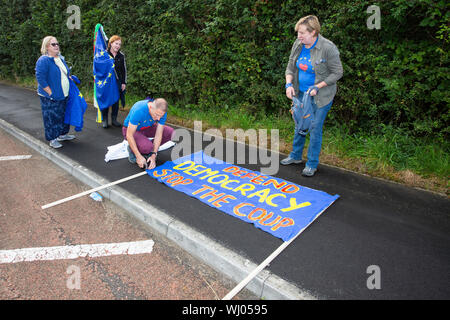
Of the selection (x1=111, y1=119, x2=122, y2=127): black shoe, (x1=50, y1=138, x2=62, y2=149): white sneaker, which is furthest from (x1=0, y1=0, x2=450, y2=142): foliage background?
(x1=50, y1=138, x2=62, y2=149): white sneaker

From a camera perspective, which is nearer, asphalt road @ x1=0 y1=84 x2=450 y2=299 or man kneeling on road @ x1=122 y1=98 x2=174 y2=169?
asphalt road @ x1=0 y1=84 x2=450 y2=299

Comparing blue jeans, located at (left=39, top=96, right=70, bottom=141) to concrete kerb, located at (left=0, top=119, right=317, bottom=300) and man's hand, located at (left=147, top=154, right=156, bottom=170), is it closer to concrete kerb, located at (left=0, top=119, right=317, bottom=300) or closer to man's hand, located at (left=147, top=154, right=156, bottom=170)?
concrete kerb, located at (left=0, top=119, right=317, bottom=300)

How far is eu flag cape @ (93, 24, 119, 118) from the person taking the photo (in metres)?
6.45

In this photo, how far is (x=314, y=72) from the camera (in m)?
4.15

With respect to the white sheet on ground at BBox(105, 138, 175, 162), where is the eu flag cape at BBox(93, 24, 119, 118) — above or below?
above

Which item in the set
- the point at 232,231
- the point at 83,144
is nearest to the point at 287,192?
the point at 232,231

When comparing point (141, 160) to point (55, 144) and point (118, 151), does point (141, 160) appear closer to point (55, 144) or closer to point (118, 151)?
point (118, 151)

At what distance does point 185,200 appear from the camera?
3.93 meters

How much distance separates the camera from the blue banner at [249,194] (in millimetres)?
3438

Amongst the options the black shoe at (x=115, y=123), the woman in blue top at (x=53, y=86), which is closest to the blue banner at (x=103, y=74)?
the black shoe at (x=115, y=123)

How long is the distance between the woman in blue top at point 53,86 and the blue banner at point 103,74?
1.07 meters

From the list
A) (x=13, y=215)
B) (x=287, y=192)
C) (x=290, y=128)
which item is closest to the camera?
(x=13, y=215)
